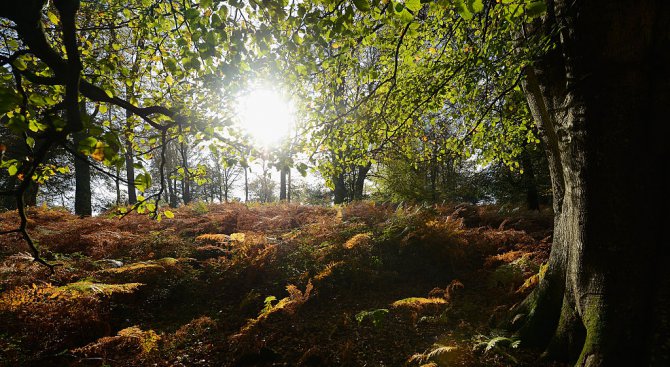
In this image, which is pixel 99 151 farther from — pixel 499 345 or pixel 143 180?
pixel 499 345

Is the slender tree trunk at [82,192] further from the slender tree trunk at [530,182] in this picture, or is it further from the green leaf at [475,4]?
the slender tree trunk at [530,182]

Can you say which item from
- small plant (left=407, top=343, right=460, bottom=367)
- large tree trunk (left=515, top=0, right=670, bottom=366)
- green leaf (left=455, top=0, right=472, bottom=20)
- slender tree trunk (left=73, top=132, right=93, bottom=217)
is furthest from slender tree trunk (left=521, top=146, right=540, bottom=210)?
slender tree trunk (left=73, top=132, right=93, bottom=217)

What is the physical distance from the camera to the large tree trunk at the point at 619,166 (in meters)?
2.32

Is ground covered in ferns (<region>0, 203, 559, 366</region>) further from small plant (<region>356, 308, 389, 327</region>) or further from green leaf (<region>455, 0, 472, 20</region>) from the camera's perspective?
green leaf (<region>455, 0, 472, 20</region>)

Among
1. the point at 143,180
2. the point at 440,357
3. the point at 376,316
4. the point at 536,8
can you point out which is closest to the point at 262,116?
the point at 143,180

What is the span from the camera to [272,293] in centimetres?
575

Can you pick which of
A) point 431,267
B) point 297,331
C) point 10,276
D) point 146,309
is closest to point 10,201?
point 10,276

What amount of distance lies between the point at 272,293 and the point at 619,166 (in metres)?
5.30

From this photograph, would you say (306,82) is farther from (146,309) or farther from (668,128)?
(146,309)

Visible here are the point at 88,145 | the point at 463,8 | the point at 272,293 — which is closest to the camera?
the point at 88,145

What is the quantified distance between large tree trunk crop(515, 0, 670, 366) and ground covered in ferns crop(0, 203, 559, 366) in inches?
56.2

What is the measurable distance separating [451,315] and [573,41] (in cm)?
401

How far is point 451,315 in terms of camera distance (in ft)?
15.8

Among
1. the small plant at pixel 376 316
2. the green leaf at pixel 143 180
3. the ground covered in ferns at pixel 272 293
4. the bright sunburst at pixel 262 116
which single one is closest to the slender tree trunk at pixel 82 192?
the ground covered in ferns at pixel 272 293
